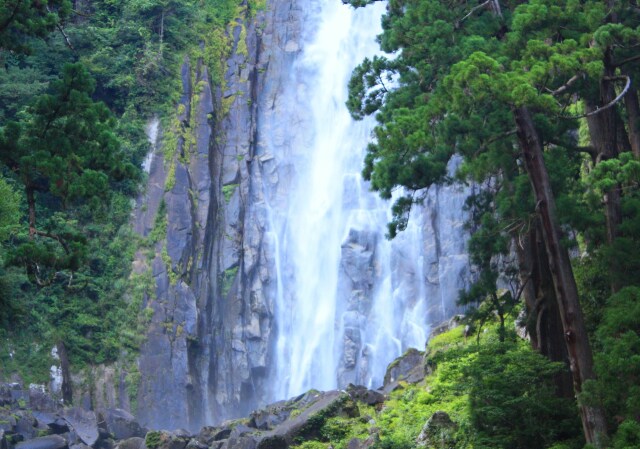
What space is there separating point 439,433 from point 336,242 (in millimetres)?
23949

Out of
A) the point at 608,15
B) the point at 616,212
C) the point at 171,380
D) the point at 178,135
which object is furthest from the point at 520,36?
the point at 178,135

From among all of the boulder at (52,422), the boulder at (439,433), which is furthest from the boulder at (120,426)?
the boulder at (439,433)

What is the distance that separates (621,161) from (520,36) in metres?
2.61

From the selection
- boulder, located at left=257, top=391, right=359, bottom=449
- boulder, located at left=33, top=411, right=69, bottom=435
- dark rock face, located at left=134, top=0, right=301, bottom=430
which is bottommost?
boulder, located at left=257, top=391, right=359, bottom=449

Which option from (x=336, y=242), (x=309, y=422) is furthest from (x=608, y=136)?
(x=336, y=242)

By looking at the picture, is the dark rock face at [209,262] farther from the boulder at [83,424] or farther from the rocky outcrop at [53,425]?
the boulder at [83,424]

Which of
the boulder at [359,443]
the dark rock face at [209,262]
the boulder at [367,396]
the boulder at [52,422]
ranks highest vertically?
the dark rock face at [209,262]

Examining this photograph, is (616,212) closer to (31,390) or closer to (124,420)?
(124,420)

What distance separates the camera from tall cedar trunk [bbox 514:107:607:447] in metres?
12.1

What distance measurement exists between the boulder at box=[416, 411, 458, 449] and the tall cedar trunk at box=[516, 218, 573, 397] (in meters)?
2.55

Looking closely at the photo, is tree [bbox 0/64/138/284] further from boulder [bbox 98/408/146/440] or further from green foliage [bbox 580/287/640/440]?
boulder [bbox 98/408/146/440]

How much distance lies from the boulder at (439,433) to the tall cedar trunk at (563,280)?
12.6ft

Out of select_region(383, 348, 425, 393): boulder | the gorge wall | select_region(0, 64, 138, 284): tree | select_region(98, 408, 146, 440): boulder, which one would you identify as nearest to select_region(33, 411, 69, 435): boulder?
select_region(98, 408, 146, 440): boulder

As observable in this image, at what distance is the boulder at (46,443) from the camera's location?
974 inches
